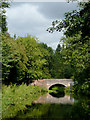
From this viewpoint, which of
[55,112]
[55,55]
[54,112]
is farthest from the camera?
[55,55]

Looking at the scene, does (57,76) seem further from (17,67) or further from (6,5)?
(6,5)

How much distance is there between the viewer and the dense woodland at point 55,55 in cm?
384

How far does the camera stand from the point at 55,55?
6247cm

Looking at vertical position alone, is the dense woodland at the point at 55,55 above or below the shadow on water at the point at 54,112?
above

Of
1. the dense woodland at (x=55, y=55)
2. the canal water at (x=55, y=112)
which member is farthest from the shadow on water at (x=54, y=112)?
the dense woodland at (x=55, y=55)

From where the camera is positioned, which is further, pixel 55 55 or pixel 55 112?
pixel 55 55

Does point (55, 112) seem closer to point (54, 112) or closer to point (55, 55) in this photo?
point (54, 112)

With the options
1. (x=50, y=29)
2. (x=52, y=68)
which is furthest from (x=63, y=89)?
(x=50, y=29)

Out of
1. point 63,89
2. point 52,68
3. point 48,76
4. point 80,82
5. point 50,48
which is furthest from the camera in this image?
point 50,48

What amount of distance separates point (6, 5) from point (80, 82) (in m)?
7.15

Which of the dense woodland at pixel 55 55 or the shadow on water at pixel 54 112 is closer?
the dense woodland at pixel 55 55

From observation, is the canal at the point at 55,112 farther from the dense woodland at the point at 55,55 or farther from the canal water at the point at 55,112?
the dense woodland at the point at 55,55

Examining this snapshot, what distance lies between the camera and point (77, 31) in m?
3.82

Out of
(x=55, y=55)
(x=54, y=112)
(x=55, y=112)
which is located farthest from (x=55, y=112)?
(x=55, y=55)
